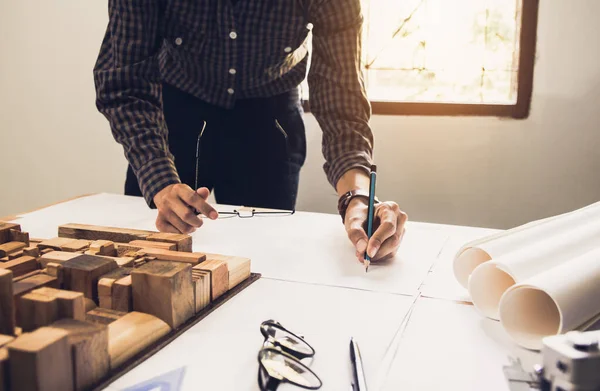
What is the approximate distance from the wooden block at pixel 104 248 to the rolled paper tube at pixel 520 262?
576 mm

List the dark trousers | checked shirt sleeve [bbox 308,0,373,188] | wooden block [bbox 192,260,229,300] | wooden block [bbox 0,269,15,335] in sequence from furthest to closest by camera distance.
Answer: the dark trousers, checked shirt sleeve [bbox 308,0,373,188], wooden block [bbox 192,260,229,300], wooden block [bbox 0,269,15,335]

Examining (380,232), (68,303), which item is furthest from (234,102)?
(68,303)

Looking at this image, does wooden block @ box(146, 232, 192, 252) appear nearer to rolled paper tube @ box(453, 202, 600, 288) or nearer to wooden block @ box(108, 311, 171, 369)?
wooden block @ box(108, 311, 171, 369)

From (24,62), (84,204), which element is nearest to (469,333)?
(84,204)

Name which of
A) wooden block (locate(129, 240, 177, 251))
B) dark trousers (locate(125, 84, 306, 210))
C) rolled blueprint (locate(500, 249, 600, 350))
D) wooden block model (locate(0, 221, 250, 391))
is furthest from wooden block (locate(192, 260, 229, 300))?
dark trousers (locate(125, 84, 306, 210))

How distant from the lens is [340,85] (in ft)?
4.97

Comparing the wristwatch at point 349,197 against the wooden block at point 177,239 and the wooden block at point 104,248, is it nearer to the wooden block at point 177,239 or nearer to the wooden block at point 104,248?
the wooden block at point 177,239

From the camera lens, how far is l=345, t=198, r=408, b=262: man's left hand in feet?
3.37

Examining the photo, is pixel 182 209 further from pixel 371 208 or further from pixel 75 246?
pixel 371 208

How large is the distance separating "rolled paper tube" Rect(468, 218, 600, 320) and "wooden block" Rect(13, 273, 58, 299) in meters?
0.59

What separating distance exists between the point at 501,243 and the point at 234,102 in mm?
959

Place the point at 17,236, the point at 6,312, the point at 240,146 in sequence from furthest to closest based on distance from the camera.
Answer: the point at 240,146 → the point at 17,236 → the point at 6,312

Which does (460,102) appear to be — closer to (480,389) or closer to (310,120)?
(310,120)

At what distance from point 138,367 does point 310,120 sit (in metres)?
1.92
